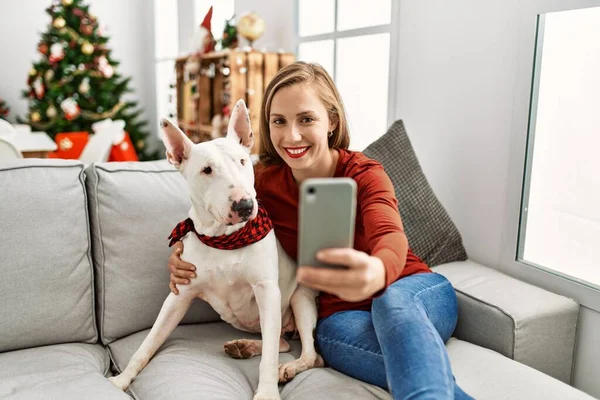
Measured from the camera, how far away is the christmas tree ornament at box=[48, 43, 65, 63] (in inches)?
208

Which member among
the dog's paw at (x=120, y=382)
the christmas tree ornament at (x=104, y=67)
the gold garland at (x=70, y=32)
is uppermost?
the gold garland at (x=70, y=32)

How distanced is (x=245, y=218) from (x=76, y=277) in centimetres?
70

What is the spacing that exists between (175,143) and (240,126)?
0.19 m

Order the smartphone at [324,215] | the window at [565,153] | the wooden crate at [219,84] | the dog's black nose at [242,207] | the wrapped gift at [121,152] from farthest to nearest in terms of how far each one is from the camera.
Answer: the wrapped gift at [121,152] → the wooden crate at [219,84] → the window at [565,153] → the dog's black nose at [242,207] → the smartphone at [324,215]

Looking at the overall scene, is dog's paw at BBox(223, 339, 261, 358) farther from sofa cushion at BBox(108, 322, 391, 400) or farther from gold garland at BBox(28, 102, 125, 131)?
gold garland at BBox(28, 102, 125, 131)

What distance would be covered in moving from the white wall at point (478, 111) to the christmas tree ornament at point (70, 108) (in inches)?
158

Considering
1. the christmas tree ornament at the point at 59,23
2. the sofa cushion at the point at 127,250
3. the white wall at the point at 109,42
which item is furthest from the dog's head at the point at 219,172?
the white wall at the point at 109,42

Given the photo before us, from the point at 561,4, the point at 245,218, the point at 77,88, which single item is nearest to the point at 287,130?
the point at 245,218

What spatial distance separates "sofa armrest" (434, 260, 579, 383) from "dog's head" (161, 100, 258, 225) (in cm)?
78

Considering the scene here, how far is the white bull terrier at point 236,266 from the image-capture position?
49.9 inches

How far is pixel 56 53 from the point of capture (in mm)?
5293

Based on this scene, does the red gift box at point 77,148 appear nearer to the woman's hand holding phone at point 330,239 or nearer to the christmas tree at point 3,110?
the christmas tree at point 3,110

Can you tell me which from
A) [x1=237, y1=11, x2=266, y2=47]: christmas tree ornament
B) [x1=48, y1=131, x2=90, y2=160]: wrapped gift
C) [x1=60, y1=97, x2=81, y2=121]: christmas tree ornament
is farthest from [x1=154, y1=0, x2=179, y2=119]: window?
[x1=237, y1=11, x2=266, y2=47]: christmas tree ornament

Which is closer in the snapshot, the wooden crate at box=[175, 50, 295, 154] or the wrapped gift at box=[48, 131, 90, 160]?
the wooden crate at box=[175, 50, 295, 154]
